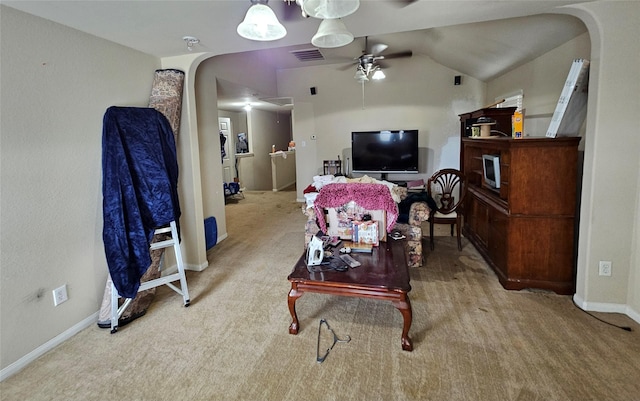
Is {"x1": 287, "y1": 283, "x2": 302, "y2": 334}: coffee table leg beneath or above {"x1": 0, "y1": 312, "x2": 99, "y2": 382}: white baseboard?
above

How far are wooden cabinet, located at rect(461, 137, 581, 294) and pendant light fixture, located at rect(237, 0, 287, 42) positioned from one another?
2.08 meters

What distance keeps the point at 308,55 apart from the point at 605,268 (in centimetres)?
472

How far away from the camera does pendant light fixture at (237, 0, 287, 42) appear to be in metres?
1.74

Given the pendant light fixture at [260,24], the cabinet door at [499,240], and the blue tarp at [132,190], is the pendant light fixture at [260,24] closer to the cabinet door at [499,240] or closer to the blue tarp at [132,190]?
the blue tarp at [132,190]

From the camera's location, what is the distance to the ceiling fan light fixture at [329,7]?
5.09 feet

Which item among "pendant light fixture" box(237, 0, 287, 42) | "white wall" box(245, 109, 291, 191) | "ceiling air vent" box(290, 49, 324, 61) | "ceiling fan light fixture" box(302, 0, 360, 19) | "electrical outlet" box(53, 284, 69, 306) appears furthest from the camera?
"white wall" box(245, 109, 291, 191)

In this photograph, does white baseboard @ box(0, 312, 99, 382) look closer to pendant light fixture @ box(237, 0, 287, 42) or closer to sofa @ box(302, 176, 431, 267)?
sofa @ box(302, 176, 431, 267)

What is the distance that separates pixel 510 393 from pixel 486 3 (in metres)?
2.34

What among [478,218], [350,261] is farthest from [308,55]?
[350,261]

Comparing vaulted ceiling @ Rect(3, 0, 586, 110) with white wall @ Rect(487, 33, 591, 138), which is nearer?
vaulted ceiling @ Rect(3, 0, 586, 110)

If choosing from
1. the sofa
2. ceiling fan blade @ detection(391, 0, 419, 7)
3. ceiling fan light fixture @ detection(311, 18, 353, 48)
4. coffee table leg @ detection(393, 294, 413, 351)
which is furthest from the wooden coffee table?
ceiling fan blade @ detection(391, 0, 419, 7)

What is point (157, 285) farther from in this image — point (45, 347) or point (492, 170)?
point (492, 170)

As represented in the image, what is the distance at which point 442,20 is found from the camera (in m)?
2.52

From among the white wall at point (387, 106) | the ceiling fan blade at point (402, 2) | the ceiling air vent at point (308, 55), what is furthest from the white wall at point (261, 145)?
the ceiling fan blade at point (402, 2)
